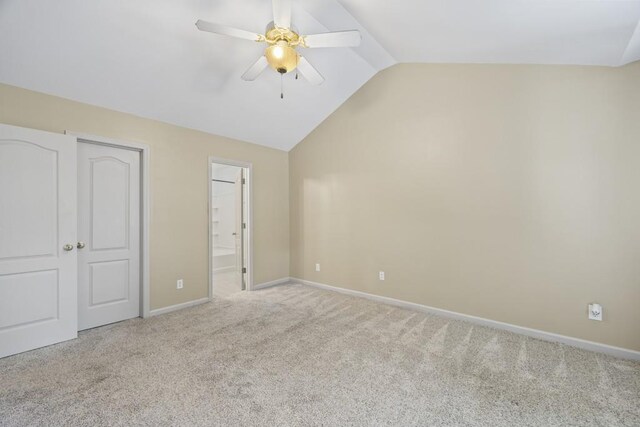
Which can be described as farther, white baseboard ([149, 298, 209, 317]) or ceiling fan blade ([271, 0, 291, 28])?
white baseboard ([149, 298, 209, 317])

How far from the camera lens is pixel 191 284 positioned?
390 cm

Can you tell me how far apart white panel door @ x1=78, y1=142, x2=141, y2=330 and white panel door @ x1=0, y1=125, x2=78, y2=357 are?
Answer: 0.23m

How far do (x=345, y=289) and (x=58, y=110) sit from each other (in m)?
4.03

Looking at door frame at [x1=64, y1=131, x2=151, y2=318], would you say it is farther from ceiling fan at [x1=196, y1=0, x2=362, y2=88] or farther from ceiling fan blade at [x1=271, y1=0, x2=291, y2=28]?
ceiling fan blade at [x1=271, y1=0, x2=291, y2=28]

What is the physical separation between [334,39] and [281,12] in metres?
Answer: 0.46

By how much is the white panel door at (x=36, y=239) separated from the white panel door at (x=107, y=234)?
231 millimetres

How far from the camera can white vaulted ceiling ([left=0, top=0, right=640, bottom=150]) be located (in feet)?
7.23

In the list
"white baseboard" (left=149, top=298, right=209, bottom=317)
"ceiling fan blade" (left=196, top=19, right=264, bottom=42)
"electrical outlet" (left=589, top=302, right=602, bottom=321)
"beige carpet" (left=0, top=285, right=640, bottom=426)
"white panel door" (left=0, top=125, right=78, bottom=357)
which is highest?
"ceiling fan blade" (left=196, top=19, right=264, bottom=42)

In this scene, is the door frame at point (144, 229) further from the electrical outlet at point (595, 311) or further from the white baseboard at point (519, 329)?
the electrical outlet at point (595, 311)

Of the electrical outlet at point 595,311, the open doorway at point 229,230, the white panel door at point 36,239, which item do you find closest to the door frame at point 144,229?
the white panel door at point 36,239

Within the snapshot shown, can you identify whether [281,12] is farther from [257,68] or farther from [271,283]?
[271,283]

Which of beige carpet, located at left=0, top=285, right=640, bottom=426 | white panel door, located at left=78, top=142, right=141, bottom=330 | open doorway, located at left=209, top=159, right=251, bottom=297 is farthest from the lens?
open doorway, located at left=209, top=159, right=251, bottom=297

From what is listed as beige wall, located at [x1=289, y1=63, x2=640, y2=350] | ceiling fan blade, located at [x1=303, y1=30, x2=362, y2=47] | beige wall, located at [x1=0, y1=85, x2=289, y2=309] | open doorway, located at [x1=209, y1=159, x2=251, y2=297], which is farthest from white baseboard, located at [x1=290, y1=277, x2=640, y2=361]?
ceiling fan blade, located at [x1=303, y1=30, x2=362, y2=47]

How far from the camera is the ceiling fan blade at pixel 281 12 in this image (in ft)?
6.45
